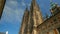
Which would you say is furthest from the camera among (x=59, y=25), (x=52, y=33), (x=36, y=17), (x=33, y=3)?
(x=33, y=3)

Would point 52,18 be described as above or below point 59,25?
above

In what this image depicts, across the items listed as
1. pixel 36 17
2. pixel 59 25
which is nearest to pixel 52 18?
pixel 59 25

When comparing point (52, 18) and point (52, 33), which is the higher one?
point (52, 18)

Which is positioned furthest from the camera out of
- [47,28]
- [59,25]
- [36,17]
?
[36,17]

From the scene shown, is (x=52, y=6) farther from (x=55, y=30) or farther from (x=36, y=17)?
(x=36, y=17)

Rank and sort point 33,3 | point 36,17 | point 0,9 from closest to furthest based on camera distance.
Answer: point 0,9 < point 36,17 < point 33,3

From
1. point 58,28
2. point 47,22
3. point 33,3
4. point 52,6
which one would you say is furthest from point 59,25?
point 33,3

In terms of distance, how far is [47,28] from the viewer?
1359 cm

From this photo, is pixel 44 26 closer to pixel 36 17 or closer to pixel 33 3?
pixel 36 17

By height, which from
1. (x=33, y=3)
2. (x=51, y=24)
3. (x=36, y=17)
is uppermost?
(x=33, y=3)

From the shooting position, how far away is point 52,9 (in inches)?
543

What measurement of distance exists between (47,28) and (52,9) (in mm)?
2102

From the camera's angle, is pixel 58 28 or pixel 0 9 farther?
pixel 58 28

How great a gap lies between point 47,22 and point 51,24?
0.91 metres
